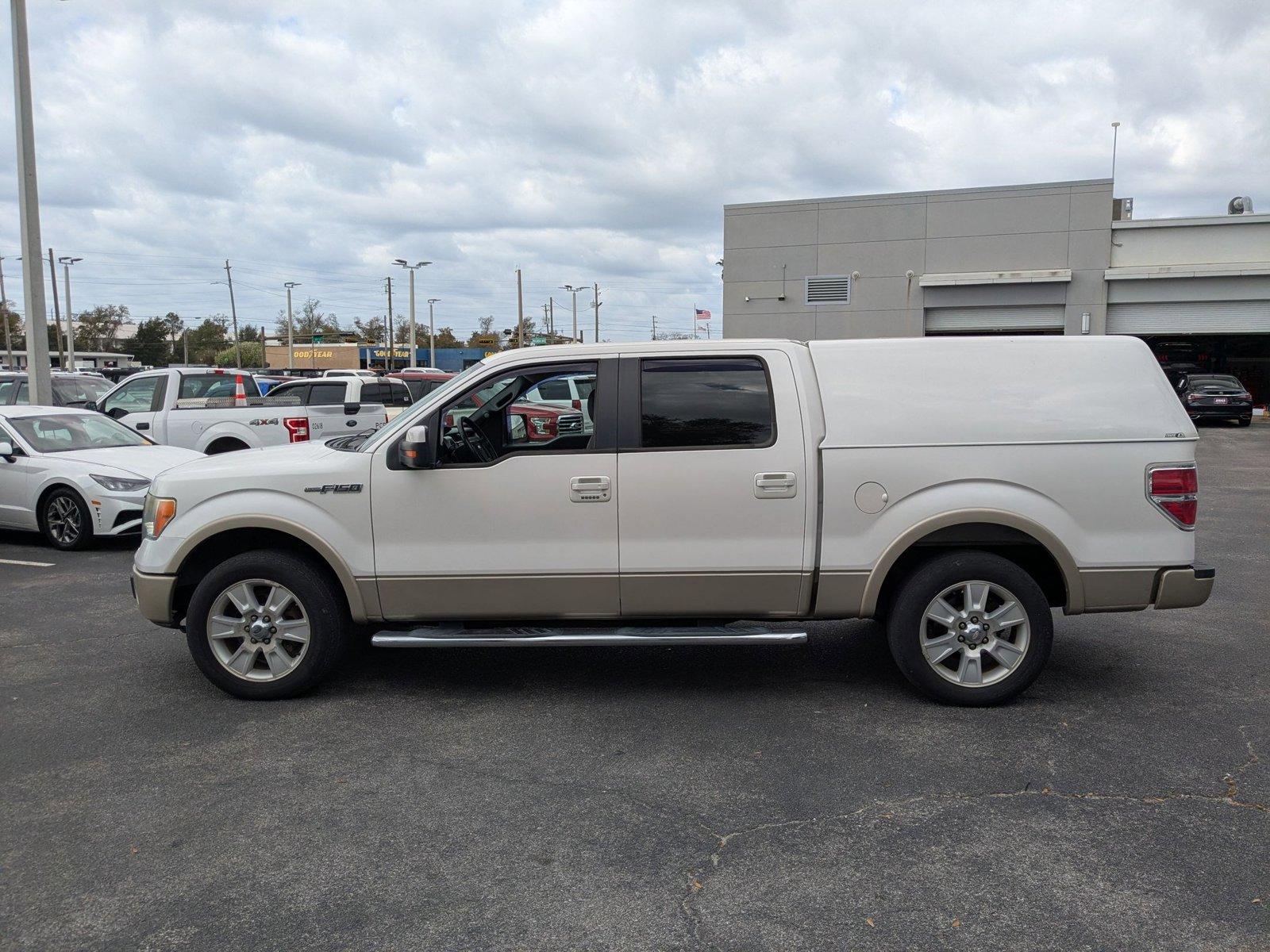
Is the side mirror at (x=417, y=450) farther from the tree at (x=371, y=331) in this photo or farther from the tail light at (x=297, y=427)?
the tree at (x=371, y=331)

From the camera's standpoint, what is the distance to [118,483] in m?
10.2

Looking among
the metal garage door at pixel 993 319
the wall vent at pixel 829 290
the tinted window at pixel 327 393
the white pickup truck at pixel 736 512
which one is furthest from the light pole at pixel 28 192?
the metal garage door at pixel 993 319

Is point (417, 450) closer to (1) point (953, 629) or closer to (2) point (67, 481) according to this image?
(1) point (953, 629)

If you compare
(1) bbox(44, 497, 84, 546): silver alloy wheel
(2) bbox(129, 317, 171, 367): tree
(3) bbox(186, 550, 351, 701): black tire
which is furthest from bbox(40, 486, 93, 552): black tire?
(2) bbox(129, 317, 171, 367): tree

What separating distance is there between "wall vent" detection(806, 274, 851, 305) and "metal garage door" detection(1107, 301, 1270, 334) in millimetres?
8384

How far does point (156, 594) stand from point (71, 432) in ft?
22.7

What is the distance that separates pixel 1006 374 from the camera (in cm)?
527

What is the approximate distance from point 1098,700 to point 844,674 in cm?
137

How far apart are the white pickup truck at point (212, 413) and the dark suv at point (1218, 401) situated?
82.9 ft

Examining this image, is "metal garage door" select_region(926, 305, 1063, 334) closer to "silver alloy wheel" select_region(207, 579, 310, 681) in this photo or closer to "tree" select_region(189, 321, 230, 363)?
"silver alloy wheel" select_region(207, 579, 310, 681)

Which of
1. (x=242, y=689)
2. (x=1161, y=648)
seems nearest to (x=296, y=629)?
(x=242, y=689)

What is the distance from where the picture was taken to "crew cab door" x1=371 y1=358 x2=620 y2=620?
5.29 metres

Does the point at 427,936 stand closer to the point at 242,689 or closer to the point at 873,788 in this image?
the point at 873,788

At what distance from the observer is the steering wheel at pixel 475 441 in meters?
5.48
